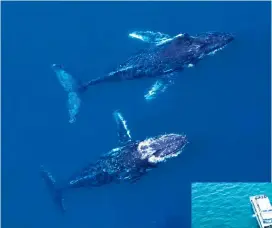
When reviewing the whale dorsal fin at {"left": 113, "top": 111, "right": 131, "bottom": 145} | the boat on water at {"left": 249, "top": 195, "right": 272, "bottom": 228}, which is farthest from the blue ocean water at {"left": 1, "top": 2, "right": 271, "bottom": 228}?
the boat on water at {"left": 249, "top": 195, "right": 272, "bottom": 228}

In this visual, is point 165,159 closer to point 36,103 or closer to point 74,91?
point 74,91

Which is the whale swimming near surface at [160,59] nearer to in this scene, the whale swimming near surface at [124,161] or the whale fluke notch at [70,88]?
the whale fluke notch at [70,88]

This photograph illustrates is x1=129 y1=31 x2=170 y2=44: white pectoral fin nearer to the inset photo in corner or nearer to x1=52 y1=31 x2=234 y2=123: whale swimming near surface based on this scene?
x1=52 y1=31 x2=234 y2=123: whale swimming near surface

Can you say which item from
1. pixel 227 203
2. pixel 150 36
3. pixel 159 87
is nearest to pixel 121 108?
pixel 159 87

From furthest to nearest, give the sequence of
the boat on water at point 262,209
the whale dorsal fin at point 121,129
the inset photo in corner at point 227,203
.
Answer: the whale dorsal fin at point 121,129 → the inset photo in corner at point 227,203 → the boat on water at point 262,209

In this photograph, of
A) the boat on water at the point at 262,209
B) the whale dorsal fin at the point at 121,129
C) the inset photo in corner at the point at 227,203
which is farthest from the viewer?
the whale dorsal fin at the point at 121,129

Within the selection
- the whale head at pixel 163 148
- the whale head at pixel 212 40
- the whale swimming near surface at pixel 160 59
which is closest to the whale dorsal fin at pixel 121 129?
the whale head at pixel 163 148

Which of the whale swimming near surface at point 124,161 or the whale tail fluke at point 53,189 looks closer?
the whale swimming near surface at point 124,161
